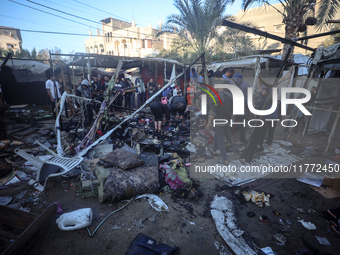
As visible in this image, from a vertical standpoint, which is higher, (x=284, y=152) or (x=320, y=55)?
(x=320, y=55)

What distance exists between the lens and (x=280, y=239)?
2.35 m

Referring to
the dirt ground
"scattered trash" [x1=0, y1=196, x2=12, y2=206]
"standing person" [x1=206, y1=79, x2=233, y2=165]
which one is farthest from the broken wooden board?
"standing person" [x1=206, y1=79, x2=233, y2=165]

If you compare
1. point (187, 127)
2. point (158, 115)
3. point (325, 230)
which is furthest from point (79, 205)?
point (187, 127)

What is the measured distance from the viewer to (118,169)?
10.7 ft

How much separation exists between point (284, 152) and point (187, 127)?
132 inches

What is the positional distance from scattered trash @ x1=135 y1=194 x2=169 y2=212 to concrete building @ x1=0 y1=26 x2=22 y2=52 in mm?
39145

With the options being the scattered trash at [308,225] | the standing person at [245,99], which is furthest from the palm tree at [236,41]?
the scattered trash at [308,225]

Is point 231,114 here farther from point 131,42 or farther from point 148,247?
point 131,42

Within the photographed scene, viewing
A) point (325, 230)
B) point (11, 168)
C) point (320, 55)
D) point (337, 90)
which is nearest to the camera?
point (325, 230)

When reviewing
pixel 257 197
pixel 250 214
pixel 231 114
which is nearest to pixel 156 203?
pixel 250 214

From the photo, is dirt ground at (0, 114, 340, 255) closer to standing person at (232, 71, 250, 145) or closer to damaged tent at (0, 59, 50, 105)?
standing person at (232, 71, 250, 145)

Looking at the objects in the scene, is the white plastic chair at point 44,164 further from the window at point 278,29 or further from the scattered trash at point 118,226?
the window at point 278,29

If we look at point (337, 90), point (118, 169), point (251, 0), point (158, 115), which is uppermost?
point (251, 0)

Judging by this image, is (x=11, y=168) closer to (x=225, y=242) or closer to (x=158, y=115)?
(x=158, y=115)
